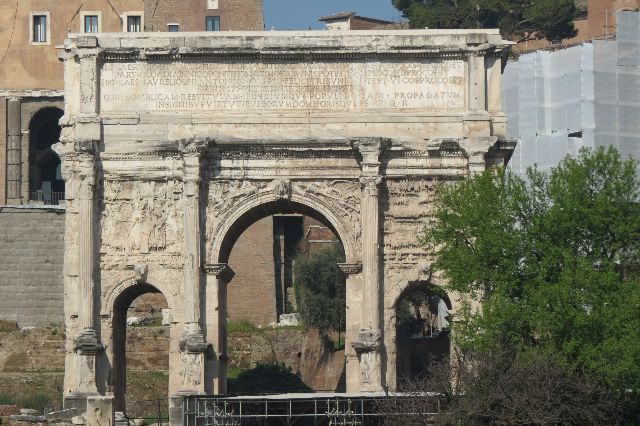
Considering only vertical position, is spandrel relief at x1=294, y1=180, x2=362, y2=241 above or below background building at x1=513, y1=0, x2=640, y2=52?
below

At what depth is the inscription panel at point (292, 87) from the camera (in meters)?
49.7

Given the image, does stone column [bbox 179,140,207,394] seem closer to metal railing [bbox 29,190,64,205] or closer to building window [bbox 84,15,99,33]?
metal railing [bbox 29,190,64,205]

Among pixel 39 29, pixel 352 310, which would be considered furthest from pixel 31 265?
pixel 352 310

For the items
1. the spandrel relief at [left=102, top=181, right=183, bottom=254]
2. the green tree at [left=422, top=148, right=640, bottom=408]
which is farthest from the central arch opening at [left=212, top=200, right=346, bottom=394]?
the green tree at [left=422, top=148, right=640, bottom=408]

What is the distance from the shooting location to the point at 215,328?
49.1 meters

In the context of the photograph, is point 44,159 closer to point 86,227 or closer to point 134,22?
point 134,22

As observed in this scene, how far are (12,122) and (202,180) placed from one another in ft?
96.0

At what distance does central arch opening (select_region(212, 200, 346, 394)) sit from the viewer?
2591 inches

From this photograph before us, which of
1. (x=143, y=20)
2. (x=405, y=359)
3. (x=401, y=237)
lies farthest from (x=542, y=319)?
(x=143, y=20)

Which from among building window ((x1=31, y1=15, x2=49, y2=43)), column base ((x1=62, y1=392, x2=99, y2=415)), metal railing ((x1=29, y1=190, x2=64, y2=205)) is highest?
building window ((x1=31, y1=15, x2=49, y2=43))

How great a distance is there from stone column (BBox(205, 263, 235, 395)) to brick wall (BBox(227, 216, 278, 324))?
2427cm

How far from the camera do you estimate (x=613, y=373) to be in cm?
4391

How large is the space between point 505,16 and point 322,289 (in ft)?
51.4

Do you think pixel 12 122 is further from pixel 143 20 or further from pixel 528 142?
pixel 528 142
